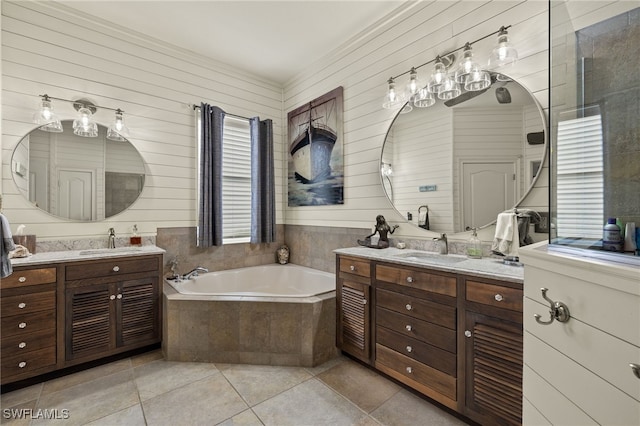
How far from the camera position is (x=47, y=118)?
2354mm

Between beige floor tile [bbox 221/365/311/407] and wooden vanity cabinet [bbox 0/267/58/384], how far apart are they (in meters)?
1.28

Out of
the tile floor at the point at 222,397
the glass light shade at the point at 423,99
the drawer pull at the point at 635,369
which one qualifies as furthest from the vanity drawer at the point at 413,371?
the glass light shade at the point at 423,99

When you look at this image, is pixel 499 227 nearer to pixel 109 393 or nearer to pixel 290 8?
pixel 290 8

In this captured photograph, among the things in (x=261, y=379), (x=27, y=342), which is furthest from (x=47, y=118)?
(x=261, y=379)

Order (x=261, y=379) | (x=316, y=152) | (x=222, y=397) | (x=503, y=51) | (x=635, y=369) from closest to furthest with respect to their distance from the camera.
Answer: (x=635, y=369)
(x=503, y=51)
(x=222, y=397)
(x=261, y=379)
(x=316, y=152)

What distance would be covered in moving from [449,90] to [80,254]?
3255mm

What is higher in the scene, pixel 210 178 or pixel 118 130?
pixel 118 130

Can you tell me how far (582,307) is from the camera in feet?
2.66

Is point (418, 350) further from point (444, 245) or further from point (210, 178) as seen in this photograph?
point (210, 178)

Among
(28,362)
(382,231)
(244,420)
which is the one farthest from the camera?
(382,231)

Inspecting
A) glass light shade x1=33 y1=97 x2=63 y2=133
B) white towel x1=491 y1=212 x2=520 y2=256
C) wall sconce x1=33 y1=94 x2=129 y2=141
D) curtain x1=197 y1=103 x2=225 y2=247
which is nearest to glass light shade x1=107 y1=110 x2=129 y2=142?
wall sconce x1=33 y1=94 x2=129 y2=141

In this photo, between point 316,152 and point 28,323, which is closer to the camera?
point 28,323

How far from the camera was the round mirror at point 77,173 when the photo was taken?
94.0 inches

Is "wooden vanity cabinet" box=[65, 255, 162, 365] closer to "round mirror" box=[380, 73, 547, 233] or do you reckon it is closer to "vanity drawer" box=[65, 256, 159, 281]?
"vanity drawer" box=[65, 256, 159, 281]
